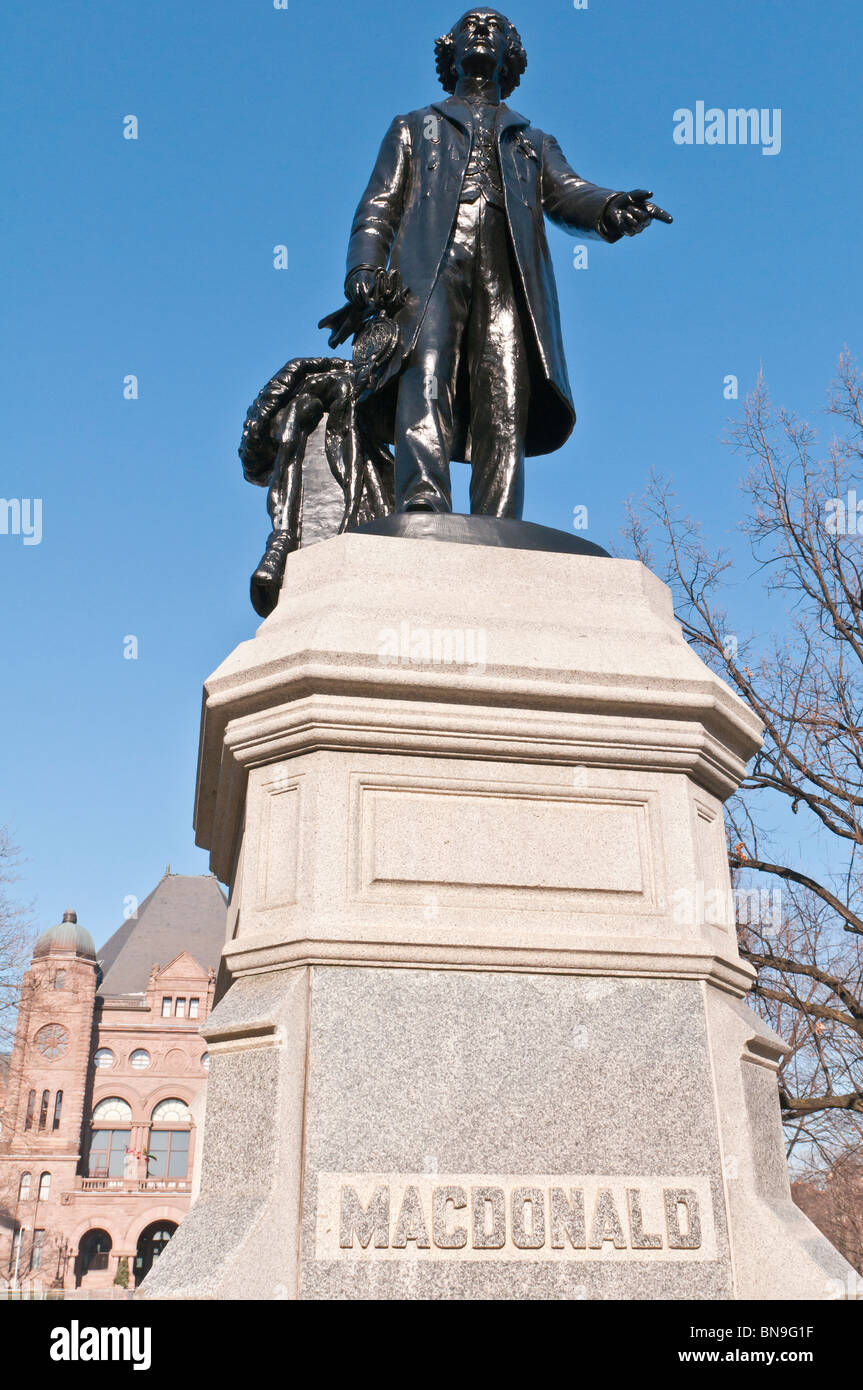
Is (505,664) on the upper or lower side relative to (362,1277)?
upper

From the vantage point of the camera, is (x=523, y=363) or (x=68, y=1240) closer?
(x=523, y=363)

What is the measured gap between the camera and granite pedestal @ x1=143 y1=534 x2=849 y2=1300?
3023 mm

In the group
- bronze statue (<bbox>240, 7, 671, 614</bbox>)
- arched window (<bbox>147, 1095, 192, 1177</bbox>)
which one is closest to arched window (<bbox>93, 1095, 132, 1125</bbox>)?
arched window (<bbox>147, 1095, 192, 1177</bbox>)

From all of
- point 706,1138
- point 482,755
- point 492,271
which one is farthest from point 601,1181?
point 492,271

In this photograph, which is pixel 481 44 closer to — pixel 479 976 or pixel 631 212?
pixel 631 212

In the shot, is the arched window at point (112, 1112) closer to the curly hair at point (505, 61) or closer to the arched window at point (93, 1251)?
the arched window at point (93, 1251)

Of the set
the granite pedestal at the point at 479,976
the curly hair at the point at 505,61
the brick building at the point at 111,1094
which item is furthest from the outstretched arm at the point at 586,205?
the brick building at the point at 111,1094

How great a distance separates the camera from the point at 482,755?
361 cm

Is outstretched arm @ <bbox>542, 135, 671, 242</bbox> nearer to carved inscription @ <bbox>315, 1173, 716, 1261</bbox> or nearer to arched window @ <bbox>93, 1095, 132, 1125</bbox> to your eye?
carved inscription @ <bbox>315, 1173, 716, 1261</bbox>

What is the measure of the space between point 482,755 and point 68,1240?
61.8 meters

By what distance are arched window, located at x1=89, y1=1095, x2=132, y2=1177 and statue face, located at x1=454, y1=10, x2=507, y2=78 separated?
64386 mm
